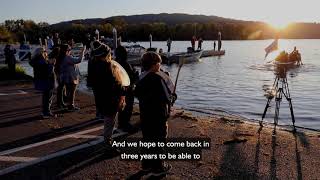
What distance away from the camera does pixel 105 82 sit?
710cm

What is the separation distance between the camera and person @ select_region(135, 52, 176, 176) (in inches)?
247

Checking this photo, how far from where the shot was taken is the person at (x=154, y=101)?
20.6 ft

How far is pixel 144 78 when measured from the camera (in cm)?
630

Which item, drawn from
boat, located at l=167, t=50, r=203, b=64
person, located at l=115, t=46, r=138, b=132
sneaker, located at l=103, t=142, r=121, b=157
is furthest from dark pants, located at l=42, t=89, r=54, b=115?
boat, located at l=167, t=50, r=203, b=64

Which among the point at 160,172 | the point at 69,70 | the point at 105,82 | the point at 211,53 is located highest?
the point at 105,82

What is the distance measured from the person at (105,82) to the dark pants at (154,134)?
917 millimetres

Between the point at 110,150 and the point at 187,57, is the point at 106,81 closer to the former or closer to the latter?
the point at 110,150

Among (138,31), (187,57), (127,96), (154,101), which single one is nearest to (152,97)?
(154,101)

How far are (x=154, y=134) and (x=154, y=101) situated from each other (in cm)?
54

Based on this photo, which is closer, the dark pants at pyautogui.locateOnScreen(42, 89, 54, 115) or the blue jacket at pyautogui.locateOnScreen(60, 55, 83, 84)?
the dark pants at pyautogui.locateOnScreen(42, 89, 54, 115)

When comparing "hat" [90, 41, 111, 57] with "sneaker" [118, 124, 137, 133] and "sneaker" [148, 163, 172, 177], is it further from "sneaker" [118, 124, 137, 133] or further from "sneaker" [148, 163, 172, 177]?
"sneaker" [118, 124, 137, 133]

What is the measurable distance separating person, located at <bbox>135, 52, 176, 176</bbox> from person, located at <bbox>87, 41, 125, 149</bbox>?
835 mm

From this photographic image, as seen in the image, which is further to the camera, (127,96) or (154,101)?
(127,96)

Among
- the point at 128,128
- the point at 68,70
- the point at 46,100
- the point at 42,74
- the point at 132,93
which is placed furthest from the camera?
the point at 68,70
